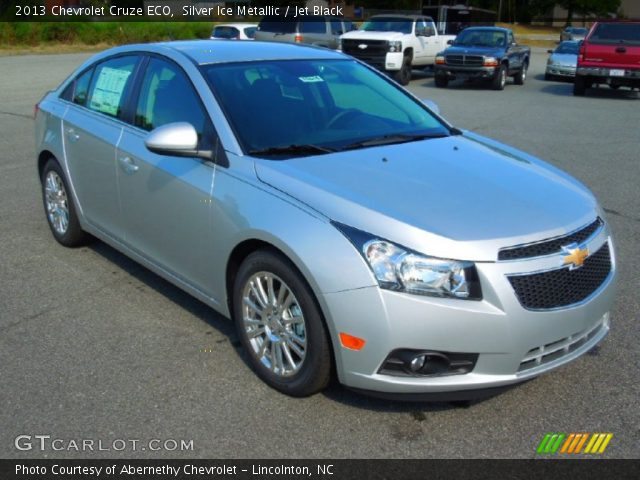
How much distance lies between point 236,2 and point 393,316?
50.1m

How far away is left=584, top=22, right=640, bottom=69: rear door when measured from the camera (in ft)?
59.1

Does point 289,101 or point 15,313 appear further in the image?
point 15,313

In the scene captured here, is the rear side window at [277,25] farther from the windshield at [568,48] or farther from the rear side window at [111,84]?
the rear side window at [111,84]

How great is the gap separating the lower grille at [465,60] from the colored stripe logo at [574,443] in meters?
17.6

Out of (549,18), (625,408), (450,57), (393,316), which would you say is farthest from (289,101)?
(549,18)

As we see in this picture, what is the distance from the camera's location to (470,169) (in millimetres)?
4004

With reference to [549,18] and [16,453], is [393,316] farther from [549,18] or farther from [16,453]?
[549,18]

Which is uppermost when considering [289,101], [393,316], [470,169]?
[289,101]

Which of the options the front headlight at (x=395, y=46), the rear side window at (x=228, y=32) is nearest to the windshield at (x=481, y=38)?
the front headlight at (x=395, y=46)

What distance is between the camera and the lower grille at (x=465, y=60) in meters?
19.7

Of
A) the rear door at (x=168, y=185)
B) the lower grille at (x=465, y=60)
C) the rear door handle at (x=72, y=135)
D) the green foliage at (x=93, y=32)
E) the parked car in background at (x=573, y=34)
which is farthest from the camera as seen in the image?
the parked car in background at (x=573, y=34)

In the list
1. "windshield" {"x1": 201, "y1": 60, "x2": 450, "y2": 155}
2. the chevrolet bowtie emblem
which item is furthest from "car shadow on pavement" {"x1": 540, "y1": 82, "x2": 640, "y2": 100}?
the chevrolet bowtie emblem

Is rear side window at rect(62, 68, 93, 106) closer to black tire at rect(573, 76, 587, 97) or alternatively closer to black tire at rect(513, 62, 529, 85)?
black tire at rect(573, 76, 587, 97)

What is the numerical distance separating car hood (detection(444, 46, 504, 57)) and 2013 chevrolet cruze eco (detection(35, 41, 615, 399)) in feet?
51.0
